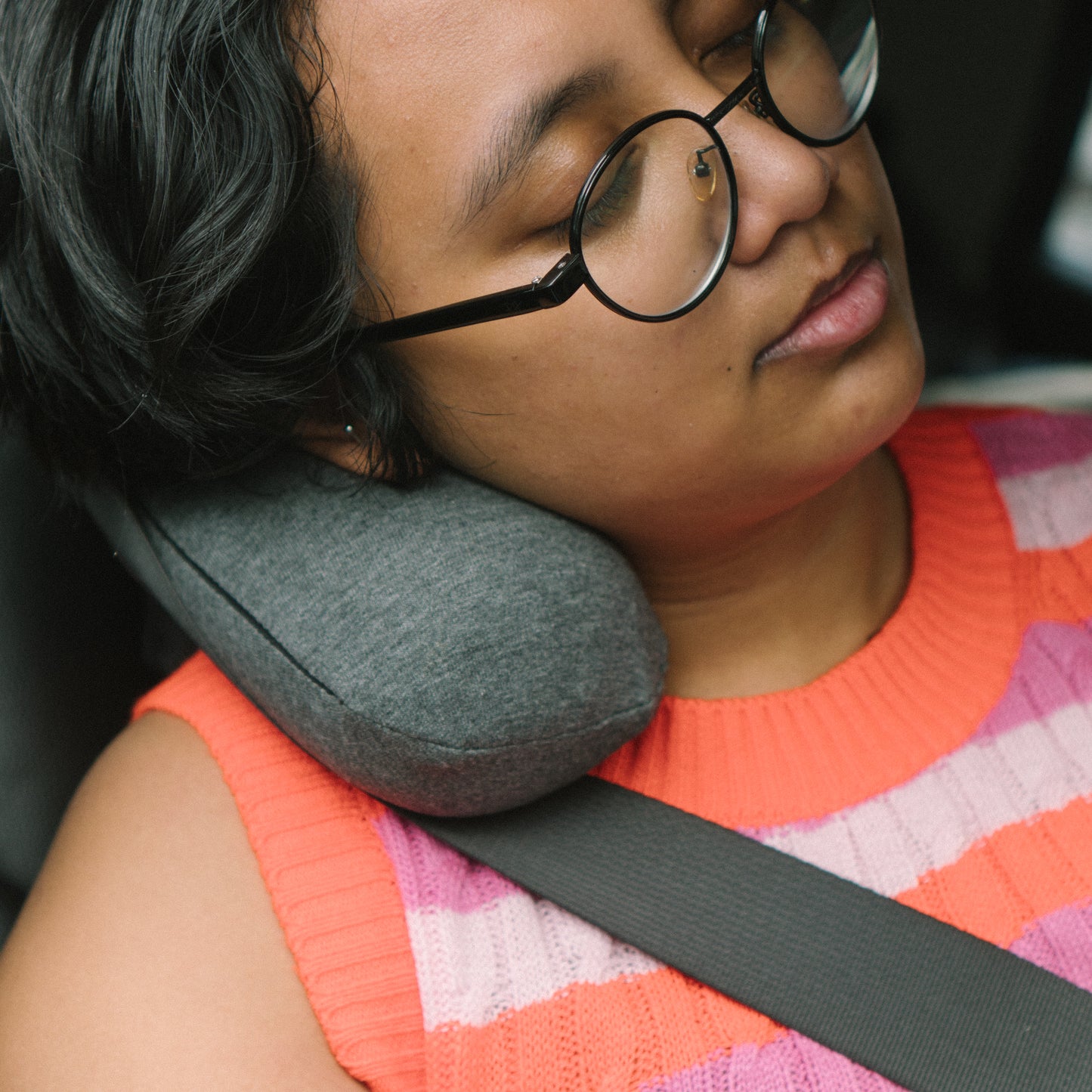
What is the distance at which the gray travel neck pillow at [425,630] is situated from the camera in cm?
85

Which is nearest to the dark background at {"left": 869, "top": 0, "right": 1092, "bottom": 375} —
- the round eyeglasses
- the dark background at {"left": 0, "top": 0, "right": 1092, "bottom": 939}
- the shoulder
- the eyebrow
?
the dark background at {"left": 0, "top": 0, "right": 1092, "bottom": 939}

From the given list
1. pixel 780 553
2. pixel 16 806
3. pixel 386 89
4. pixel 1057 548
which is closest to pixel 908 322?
pixel 780 553

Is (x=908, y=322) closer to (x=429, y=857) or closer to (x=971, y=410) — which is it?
(x=971, y=410)

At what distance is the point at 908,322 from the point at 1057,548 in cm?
37

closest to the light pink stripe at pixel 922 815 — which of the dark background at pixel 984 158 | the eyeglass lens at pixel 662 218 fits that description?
the eyeglass lens at pixel 662 218

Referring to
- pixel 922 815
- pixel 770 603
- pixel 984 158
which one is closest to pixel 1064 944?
pixel 922 815

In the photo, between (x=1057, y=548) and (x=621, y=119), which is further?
(x=1057, y=548)

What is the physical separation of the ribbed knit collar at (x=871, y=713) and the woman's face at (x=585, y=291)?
8.2 inches

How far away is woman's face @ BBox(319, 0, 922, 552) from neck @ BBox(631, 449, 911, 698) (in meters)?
0.11

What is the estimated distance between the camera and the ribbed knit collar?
3.36ft

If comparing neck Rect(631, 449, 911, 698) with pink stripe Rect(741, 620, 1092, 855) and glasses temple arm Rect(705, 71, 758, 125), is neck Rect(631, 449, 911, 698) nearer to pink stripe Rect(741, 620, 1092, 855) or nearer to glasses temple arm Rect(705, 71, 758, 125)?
pink stripe Rect(741, 620, 1092, 855)

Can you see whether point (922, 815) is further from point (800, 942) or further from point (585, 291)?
point (585, 291)

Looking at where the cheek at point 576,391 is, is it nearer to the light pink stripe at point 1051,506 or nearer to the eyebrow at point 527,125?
the eyebrow at point 527,125

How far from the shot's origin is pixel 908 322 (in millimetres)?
979
